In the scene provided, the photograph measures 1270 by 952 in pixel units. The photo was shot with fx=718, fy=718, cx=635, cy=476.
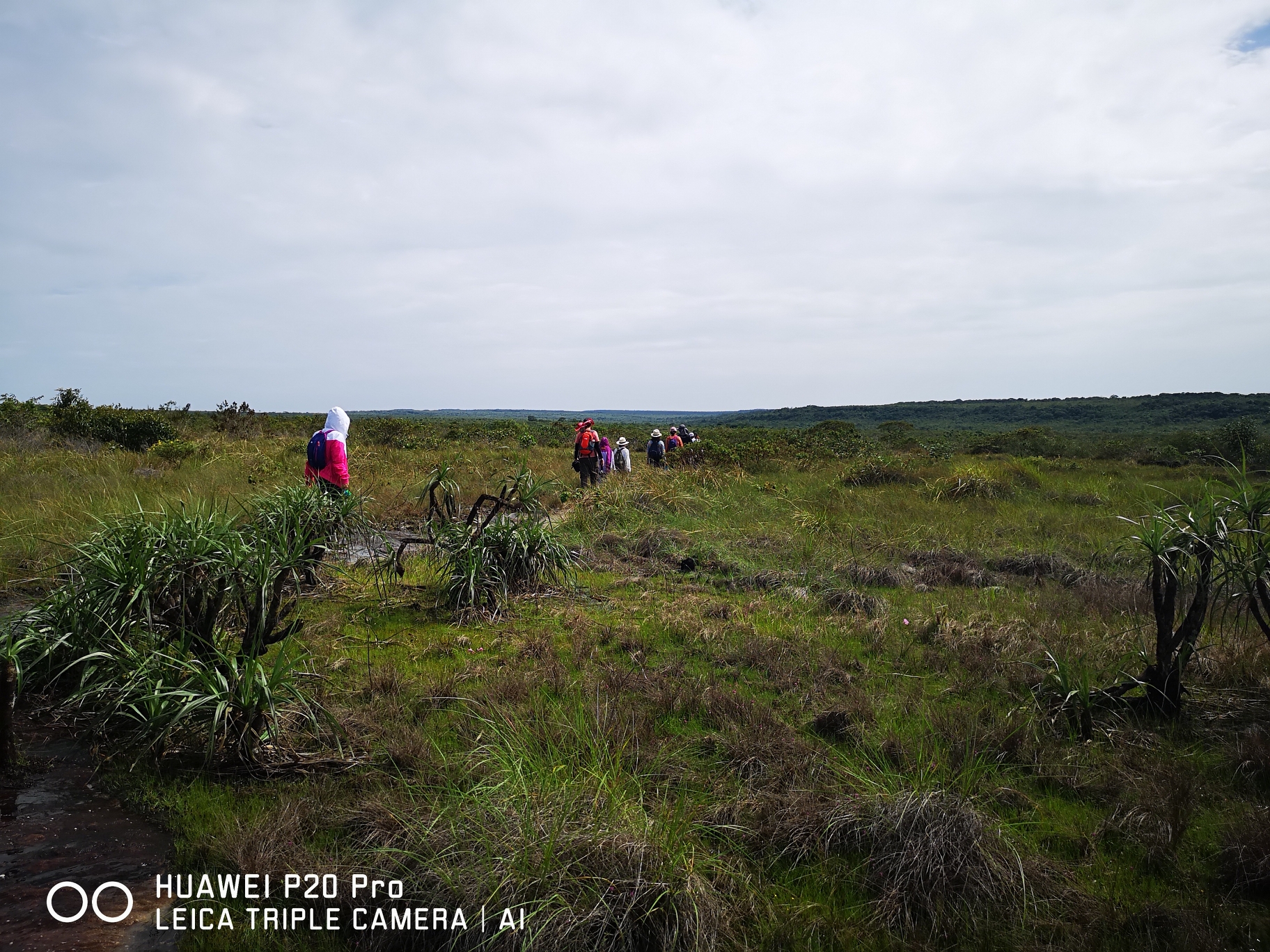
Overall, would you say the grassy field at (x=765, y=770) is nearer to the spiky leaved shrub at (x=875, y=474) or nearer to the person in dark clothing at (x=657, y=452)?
the spiky leaved shrub at (x=875, y=474)

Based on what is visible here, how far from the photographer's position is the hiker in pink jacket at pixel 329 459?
776cm

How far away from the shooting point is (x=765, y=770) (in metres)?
3.86

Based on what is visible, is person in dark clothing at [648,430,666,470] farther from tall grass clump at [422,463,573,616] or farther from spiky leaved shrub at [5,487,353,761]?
spiky leaved shrub at [5,487,353,761]

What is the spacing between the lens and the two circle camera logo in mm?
2785

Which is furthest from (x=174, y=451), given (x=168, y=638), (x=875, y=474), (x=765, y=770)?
(x=765, y=770)

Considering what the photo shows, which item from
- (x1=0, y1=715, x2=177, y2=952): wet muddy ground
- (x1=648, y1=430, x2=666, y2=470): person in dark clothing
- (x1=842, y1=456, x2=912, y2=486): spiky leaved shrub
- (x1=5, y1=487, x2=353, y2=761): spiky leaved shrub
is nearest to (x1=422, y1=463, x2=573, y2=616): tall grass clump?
(x1=5, y1=487, x2=353, y2=761): spiky leaved shrub

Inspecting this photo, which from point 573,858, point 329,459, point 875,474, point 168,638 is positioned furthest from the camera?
point 875,474

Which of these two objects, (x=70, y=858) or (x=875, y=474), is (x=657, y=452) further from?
(x=70, y=858)

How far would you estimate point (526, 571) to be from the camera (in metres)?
7.48

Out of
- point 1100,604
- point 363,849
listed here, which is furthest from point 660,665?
point 1100,604

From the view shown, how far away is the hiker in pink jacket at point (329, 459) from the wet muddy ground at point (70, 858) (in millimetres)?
3995

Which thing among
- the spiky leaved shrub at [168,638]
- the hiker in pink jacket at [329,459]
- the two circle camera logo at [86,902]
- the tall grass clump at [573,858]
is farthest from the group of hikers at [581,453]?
the tall grass clump at [573,858]

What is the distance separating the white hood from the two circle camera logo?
552cm

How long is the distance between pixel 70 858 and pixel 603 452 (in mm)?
14784
